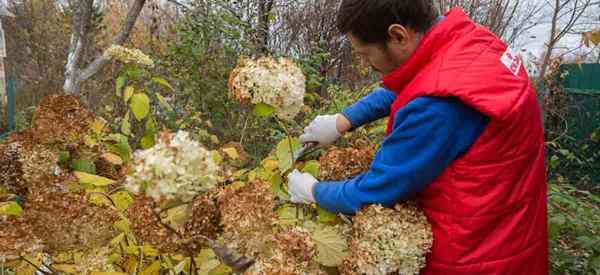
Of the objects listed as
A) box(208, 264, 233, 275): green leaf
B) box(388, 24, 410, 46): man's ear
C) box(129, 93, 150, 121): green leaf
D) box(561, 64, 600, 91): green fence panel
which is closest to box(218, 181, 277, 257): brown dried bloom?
box(208, 264, 233, 275): green leaf

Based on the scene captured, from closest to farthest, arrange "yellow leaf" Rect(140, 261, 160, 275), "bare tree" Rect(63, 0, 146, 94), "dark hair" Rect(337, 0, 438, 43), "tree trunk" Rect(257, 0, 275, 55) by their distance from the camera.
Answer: "yellow leaf" Rect(140, 261, 160, 275) < "dark hair" Rect(337, 0, 438, 43) < "bare tree" Rect(63, 0, 146, 94) < "tree trunk" Rect(257, 0, 275, 55)

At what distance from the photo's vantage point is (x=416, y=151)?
95 cm

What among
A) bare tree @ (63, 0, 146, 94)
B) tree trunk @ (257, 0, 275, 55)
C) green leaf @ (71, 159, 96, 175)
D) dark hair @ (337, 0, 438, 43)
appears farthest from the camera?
tree trunk @ (257, 0, 275, 55)

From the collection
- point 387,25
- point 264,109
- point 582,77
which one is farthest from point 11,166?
point 582,77

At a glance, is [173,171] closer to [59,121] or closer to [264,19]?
[59,121]

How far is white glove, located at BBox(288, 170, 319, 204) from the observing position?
107 centimetres

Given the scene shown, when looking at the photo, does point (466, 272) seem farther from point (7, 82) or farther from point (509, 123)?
point (7, 82)

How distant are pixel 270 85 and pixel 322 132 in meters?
0.41

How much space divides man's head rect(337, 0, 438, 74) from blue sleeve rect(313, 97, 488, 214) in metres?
0.20

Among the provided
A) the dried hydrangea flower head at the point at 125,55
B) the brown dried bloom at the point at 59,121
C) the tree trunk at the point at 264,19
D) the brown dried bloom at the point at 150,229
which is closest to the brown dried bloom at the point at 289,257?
the brown dried bloom at the point at 150,229

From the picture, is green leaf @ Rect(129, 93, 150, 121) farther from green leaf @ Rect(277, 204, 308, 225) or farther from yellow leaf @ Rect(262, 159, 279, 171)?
green leaf @ Rect(277, 204, 308, 225)

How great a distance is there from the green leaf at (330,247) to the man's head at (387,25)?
0.46m

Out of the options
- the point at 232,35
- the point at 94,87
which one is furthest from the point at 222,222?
the point at 94,87

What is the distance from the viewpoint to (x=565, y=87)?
5930 mm
